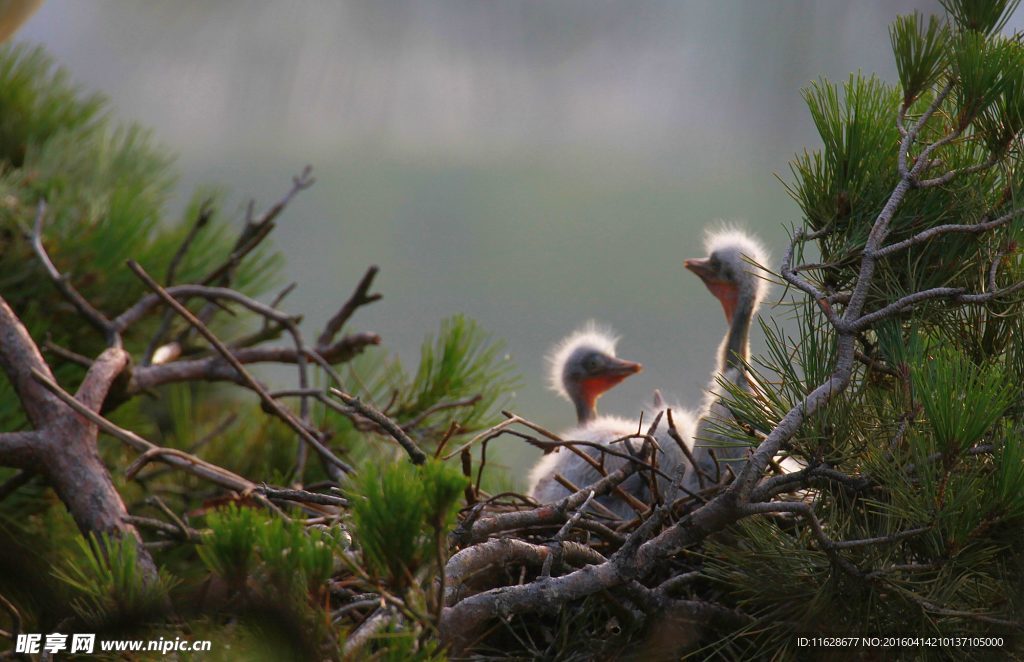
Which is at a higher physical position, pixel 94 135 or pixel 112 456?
pixel 94 135

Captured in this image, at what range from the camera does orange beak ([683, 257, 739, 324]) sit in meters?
1.64

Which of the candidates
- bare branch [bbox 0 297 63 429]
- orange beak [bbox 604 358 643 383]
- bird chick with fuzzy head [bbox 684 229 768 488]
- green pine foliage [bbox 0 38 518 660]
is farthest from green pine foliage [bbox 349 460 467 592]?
orange beak [bbox 604 358 643 383]

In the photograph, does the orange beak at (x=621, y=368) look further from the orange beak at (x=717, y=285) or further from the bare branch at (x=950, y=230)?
the bare branch at (x=950, y=230)

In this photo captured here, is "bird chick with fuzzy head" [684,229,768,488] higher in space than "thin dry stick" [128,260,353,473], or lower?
higher

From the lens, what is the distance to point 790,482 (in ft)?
2.67

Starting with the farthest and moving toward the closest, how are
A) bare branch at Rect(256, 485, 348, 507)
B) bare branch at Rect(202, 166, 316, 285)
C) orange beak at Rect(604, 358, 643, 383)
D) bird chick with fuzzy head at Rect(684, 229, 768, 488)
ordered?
orange beak at Rect(604, 358, 643, 383) → bare branch at Rect(202, 166, 316, 285) → bird chick with fuzzy head at Rect(684, 229, 768, 488) → bare branch at Rect(256, 485, 348, 507)

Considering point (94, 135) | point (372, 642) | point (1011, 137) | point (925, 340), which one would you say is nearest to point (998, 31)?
point (1011, 137)

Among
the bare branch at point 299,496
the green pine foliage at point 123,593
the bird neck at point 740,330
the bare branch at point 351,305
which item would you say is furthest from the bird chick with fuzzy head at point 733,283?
the green pine foliage at point 123,593

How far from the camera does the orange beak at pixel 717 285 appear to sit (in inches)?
64.4

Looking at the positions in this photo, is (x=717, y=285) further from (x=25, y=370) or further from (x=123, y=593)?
(x=123, y=593)

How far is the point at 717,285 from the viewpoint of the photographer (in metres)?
1.65

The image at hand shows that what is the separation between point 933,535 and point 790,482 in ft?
0.37

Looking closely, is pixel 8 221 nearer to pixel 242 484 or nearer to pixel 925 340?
pixel 242 484

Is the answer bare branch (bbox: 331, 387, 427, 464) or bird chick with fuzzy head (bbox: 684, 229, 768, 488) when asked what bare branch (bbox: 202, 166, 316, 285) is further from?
bare branch (bbox: 331, 387, 427, 464)
